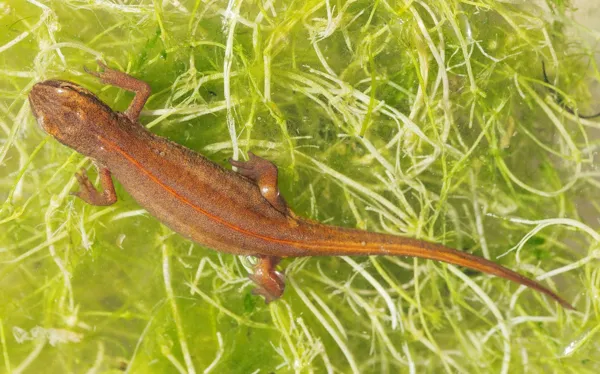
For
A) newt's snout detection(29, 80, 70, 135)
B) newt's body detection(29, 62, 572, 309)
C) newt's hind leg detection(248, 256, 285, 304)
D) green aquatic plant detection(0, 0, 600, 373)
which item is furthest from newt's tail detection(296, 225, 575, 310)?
newt's snout detection(29, 80, 70, 135)

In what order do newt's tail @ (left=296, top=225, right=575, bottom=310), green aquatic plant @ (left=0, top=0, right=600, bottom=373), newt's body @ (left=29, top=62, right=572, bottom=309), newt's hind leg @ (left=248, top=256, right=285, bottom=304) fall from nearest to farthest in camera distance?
newt's body @ (left=29, top=62, right=572, bottom=309) < newt's tail @ (left=296, top=225, right=575, bottom=310) < newt's hind leg @ (left=248, top=256, right=285, bottom=304) < green aquatic plant @ (left=0, top=0, right=600, bottom=373)

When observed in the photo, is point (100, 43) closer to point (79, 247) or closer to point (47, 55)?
point (47, 55)

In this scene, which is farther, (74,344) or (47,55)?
(74,344)

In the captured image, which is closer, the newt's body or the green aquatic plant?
the newt's body

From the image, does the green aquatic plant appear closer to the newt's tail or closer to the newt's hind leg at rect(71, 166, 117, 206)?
the newt's hind leg at rect(71, 166, 117, 206)

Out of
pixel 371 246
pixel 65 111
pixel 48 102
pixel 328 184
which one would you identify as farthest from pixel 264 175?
pixel 48 102

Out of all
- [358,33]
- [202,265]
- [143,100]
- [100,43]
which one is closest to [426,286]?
[202,265]
